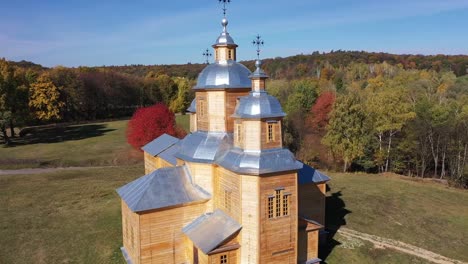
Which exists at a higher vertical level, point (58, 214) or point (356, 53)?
point (356, 53)

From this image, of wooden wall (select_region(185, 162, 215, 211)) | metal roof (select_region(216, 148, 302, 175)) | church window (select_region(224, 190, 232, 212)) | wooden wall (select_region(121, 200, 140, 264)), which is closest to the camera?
metal roof (select_region(216, 148, 302, 175))

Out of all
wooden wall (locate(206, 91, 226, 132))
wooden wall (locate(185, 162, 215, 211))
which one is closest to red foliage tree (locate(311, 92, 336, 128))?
wooden wall (locate(206, 91, 226, 132))

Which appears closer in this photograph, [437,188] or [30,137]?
[437,188]

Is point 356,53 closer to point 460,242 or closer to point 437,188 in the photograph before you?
point 437,188

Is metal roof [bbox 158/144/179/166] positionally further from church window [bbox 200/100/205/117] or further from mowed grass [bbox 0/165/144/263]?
mowed grass [bbox 0/165/144/263]

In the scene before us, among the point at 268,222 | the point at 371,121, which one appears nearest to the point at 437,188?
the point at 371,121

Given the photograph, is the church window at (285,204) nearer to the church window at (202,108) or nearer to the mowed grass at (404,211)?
the mowed grass at (404,211)
